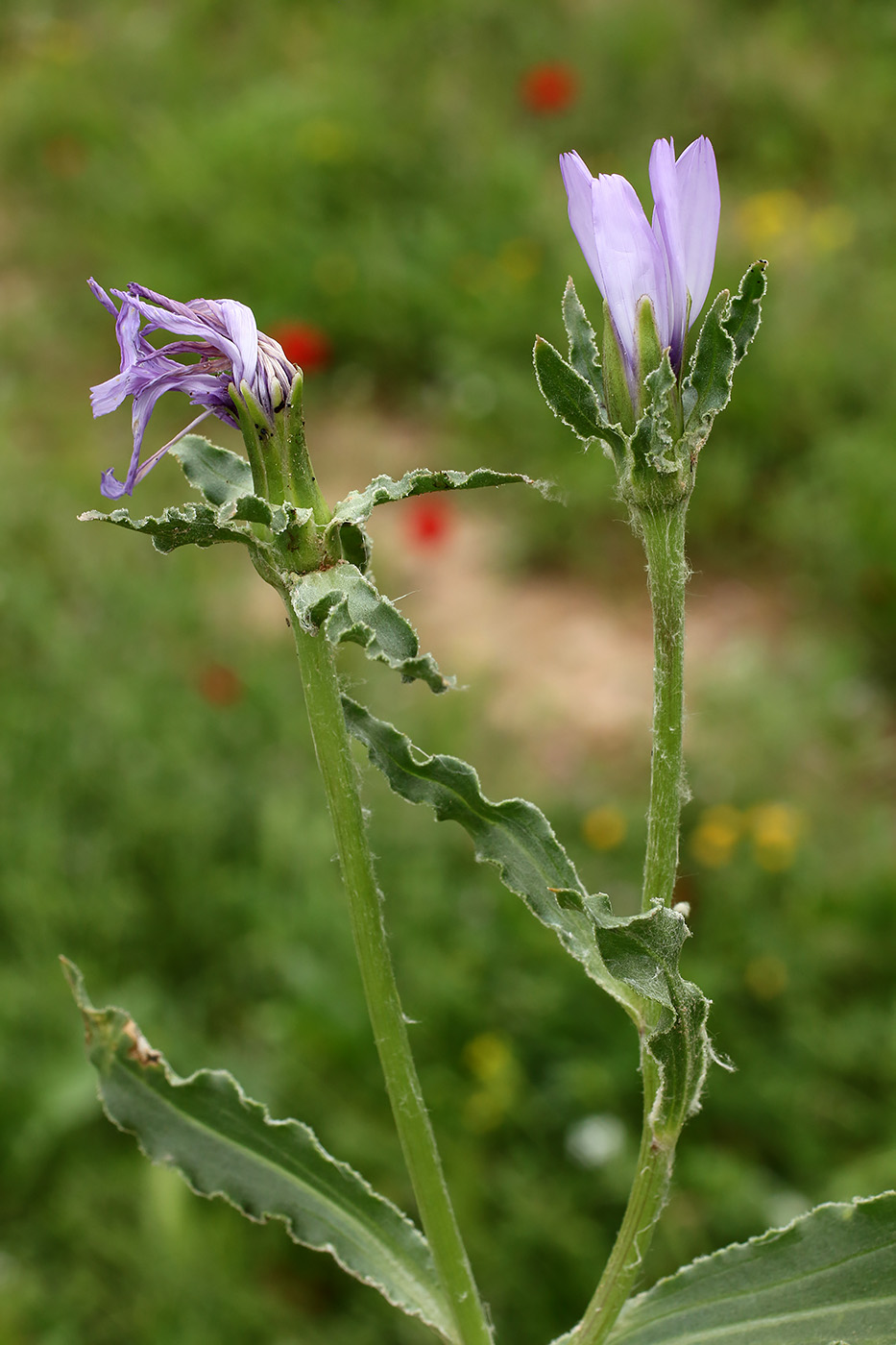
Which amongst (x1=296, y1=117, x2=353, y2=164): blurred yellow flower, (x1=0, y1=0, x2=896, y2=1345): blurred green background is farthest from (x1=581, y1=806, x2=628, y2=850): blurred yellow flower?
(x1=296, y1=117, x2=353, y2=164): blurred yellow flower

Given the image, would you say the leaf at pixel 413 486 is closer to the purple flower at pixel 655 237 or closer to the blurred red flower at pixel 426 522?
the purple flower at pixel 655 237

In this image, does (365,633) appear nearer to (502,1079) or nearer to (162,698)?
(502,1079)

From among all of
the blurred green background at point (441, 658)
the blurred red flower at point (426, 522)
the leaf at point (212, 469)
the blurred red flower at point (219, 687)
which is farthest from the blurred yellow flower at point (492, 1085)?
the leaf at point (212, 469)

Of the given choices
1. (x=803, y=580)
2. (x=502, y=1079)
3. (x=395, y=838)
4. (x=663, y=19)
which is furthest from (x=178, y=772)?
(x=663, y=19)

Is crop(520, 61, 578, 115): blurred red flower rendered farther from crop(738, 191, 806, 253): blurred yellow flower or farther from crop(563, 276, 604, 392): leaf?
crop(563, 276, 604, 392): leaf

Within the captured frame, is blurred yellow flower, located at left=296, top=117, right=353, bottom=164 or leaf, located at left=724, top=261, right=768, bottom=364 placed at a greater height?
blurred yellow flower, located at left=296, top=117, right=353, bottom=164

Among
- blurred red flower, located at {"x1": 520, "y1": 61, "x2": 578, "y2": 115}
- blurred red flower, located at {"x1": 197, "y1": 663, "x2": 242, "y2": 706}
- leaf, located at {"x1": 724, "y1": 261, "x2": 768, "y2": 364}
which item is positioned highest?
blurred red flower, located at {"x1": 520, "y1": 61, "x2": 578, "y2": 115}

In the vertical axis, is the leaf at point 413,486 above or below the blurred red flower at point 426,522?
below
